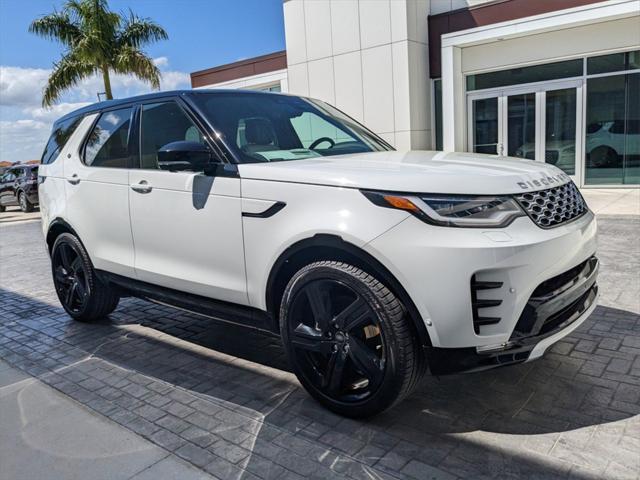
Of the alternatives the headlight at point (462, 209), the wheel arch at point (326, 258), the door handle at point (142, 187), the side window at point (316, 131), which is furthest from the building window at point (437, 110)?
the headlight at point (462, 209)

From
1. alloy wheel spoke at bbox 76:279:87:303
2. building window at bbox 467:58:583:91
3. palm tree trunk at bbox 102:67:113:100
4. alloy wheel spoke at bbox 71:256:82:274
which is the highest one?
palm tree trunk at bbox 102:67:113:100

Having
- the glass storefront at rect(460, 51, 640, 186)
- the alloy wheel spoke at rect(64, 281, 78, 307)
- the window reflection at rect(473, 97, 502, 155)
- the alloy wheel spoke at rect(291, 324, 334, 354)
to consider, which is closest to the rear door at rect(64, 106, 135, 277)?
the alloy wheel spoke at rect(64, 281, 78, 307)

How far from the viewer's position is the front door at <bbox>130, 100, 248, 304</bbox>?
131 inches

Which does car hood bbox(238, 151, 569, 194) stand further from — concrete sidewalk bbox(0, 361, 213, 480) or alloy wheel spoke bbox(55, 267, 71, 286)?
alloy wheel spoke bbox(55, 267, 71, 286)

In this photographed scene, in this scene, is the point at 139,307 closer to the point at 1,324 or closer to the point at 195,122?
the point at 1,324

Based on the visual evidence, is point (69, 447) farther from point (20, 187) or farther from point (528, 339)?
point (20, 187)

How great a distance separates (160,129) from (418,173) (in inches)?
81.9

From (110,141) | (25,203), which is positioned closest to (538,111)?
(110,141)

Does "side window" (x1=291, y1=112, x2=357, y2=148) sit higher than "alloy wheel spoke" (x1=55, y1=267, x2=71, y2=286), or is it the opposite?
"side window" (x1=291, y1=112, x2=357, y2=148)

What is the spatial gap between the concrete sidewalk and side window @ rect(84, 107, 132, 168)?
180cm

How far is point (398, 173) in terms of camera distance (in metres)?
2.77

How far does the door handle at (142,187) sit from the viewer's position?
151 inches

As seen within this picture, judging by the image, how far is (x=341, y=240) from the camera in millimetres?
2773

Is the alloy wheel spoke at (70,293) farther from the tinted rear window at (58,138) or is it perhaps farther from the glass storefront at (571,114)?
the glass storefront at (571,114)
